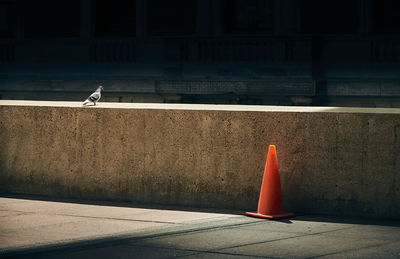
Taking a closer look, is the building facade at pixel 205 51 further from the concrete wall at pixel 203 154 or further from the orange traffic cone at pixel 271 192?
the orange traffic cone at pixel 271 192

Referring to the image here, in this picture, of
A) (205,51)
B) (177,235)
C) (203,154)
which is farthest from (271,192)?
(205,51)

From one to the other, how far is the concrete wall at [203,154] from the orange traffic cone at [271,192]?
0.39 meters

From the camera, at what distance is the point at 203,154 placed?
10047 mm

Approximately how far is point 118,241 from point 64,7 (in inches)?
778

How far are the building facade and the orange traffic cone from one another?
1256 centimetres

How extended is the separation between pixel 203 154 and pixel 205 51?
14.0 meters

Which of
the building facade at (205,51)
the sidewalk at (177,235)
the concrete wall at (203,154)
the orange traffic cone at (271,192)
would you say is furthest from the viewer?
the building facade at (205,51)

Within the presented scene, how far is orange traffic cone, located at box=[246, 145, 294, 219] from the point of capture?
30.2 feet

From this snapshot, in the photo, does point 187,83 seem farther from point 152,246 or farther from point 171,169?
point 152,246

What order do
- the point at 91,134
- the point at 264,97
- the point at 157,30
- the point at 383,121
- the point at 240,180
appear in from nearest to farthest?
1. the point at 383,121
2. the point at 240,180
3. the point at 91,134
4. the point at 264,97
5. the point at 157,30

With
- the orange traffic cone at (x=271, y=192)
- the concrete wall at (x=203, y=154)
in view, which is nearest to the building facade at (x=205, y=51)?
the concrete wall at (x=203, y=154)

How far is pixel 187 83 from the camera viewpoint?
23516 mm

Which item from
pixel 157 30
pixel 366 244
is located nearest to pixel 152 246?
pixel 366 244

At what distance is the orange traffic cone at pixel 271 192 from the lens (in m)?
9.22
